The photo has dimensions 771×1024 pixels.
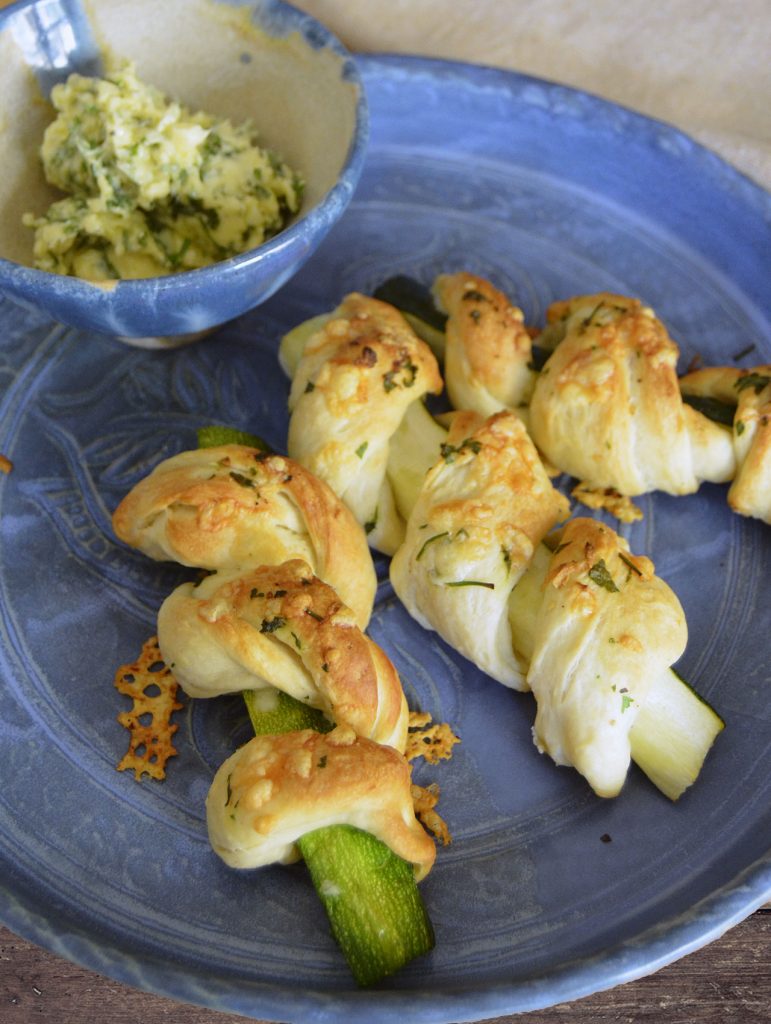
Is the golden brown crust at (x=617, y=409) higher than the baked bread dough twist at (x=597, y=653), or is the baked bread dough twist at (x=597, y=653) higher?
the golden brown crust at (x=617, y=409)

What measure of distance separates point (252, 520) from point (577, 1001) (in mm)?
1027

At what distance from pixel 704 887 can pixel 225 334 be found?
60.9 inches

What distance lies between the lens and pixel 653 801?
1810 millimetres

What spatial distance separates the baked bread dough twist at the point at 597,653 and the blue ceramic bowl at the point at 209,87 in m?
0.84

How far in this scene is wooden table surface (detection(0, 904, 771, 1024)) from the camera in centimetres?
180

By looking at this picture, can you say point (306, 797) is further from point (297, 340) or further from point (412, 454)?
point (297, 340)

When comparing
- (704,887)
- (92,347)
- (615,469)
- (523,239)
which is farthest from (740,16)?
(704,887)

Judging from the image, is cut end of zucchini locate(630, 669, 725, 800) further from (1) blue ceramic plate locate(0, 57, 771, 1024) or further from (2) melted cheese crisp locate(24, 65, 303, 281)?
(2) melted cheese crisp locate(24, 65, 303, 281)

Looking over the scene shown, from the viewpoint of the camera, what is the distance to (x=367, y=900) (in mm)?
1581

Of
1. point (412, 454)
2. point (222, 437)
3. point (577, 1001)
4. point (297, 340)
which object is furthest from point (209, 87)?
point (577, 1001)

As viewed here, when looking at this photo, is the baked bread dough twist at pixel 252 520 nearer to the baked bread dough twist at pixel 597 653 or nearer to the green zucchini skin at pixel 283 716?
the green zucchini skin at pixel 283 716

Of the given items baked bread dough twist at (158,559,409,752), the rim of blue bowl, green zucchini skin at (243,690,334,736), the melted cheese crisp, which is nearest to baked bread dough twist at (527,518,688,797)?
baked bread dough twist at (158,559,409,752)

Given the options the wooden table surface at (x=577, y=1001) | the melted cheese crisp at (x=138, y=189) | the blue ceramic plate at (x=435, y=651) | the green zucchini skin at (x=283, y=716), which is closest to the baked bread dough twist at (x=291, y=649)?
the green zucchini skin at (x=283, y=716)

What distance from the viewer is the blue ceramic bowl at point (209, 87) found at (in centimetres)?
207
